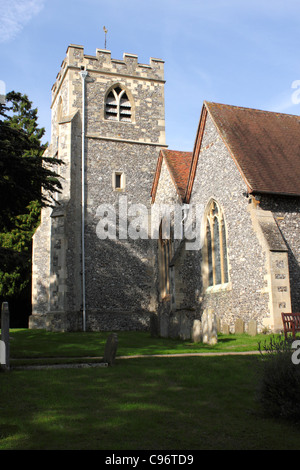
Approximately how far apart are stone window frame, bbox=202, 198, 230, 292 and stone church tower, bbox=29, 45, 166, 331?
548 centimetres

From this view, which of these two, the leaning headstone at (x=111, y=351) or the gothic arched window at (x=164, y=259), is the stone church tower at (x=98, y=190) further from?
the leaning headstone at (x=111, y=351)

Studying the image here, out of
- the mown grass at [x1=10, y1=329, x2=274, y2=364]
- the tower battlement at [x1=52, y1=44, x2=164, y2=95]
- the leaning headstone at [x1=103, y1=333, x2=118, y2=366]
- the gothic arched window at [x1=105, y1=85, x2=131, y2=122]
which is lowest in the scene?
the mown grass at [x1=10, y1=329, x2=274, y2=364]

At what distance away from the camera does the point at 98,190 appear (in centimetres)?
2233

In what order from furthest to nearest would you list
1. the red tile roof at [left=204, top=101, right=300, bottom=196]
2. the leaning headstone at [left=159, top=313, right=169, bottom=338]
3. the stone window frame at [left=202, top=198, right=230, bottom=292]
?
the stone window frame at [left=202, top=198, right=230, bottom=292]
the leaning headstone at [left=159, top=313, right=169, bottom=338]
the red tile roof at [left=204, top=101, right=300, bottom=196]

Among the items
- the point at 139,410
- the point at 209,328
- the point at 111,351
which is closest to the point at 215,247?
the point at 209,328

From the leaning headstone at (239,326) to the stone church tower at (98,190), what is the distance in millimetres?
8047

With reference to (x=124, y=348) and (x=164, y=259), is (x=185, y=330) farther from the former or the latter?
(x=164, y=259)

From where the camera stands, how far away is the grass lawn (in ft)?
15.0

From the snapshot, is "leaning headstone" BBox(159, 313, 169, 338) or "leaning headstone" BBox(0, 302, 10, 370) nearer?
"leaning headstone" BBox(0, 302, 10, 370)

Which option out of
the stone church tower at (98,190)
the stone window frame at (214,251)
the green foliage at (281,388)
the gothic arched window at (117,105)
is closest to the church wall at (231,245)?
the stone window frame at (214,251)

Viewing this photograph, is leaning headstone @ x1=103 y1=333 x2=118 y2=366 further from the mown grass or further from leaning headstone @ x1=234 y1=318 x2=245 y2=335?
leaning headstone @ x1=234 y1=318 x2=245 y2=335

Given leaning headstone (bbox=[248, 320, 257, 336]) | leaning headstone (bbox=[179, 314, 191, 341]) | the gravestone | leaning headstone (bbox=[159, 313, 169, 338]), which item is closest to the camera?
the gravestone

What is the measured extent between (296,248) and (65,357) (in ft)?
27.6

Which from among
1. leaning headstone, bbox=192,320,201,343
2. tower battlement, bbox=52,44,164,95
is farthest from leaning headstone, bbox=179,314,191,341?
tower battlement, bbox=52,44,164,95
